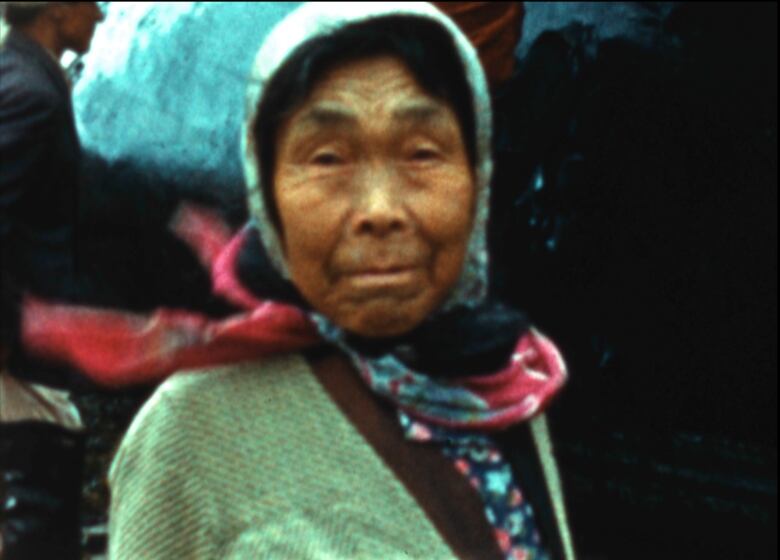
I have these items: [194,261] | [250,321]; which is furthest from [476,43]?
[250,321]

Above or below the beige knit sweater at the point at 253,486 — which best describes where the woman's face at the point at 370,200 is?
above

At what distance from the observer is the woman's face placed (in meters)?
2.37

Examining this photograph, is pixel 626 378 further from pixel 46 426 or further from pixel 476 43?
pixel 46 426

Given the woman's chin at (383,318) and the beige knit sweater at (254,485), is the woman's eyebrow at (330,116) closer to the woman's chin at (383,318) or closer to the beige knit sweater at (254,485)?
the woman's chin at (383,318)

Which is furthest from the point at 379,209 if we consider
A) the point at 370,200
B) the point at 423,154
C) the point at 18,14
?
the point at 18,14

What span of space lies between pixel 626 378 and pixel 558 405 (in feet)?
0.89

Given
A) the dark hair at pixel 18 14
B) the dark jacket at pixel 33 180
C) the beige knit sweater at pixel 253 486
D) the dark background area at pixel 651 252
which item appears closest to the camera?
the beige knit sweater at pixel 253 486

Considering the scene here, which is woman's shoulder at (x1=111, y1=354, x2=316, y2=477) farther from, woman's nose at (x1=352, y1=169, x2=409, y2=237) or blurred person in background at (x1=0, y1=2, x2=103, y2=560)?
blurred person in background at (x1=0, y1=2, x2=103, y2=560)

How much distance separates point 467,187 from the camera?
2.47 m

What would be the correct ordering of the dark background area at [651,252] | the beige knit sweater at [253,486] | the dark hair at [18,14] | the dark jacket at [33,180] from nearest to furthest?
the beige knit sweater at [253,486]
the dark jacket at [33,180]
the dark hair at [18,14]
the dark background area at [651,252]

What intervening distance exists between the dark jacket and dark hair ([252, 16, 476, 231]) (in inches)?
76.4

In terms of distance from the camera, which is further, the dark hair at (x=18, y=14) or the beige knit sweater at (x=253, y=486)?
the dark hair at (x=18, y=14)

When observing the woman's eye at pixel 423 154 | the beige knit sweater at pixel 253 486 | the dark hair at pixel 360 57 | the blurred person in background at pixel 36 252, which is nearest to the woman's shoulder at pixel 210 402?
the beige knit sweater at pixel 253 486

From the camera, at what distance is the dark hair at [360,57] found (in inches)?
95.3
